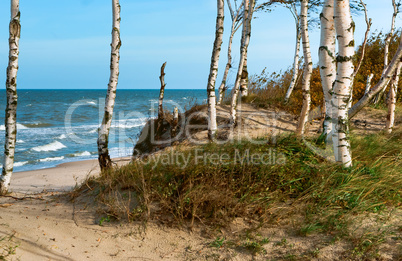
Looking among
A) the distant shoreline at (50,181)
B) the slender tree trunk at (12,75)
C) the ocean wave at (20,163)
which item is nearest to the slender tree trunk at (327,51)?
the distant shoreline at (50,181)

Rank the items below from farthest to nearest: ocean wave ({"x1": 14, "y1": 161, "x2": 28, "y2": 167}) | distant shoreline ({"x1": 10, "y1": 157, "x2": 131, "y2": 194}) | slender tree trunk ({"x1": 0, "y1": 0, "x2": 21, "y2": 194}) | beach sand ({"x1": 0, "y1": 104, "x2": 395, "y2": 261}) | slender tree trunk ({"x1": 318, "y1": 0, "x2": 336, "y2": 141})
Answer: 1. ocean wave ({"x1": 14, "y1": 161, "x2": 28, "y2": 167})
2. distant shoreline ({"x1": 10, "y1": 157, "x2": 131, "y2": 194})
3. slender tree trunk ({"x1": 0, "y1": 0, "x2": 21, "y2": 194})
4. slender tree trunk ({"x1": 318, "y1": 0, "x2": 336, "y2": 141})
5. beach sand ({"x1": 0, "y1": 104, "x2": 395, "y2": 261})

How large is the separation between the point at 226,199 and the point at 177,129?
26.5 ft

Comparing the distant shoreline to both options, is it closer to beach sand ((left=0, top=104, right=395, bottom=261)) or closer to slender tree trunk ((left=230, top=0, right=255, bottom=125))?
beach sand ((left=0, top=104, right=395, bottom=261))

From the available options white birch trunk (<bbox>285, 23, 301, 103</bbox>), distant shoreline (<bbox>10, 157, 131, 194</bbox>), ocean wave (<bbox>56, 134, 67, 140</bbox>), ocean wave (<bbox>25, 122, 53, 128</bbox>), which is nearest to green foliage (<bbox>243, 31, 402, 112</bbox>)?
white birch trunk (<bbox>285, 23, 301, 103</bbox>)

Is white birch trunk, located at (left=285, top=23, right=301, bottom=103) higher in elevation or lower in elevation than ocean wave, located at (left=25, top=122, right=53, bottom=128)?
higher

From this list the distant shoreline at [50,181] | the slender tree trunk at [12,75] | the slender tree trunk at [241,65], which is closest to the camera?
the slender tree trunk at [12,75]

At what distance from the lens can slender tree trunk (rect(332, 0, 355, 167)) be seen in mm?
5320

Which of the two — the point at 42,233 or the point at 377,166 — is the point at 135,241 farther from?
the point at 377,166

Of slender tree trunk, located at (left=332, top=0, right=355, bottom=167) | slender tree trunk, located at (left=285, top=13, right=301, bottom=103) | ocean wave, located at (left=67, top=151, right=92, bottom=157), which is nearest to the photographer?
slender tree trunk, located at (left=332, top=0, right=355, bottom=167)

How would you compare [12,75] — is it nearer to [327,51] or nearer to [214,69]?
[214,69]

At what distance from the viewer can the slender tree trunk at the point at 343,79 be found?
209 inches

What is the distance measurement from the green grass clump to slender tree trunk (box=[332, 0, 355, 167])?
292mm

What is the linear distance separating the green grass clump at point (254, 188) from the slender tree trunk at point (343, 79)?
0.29 meters
